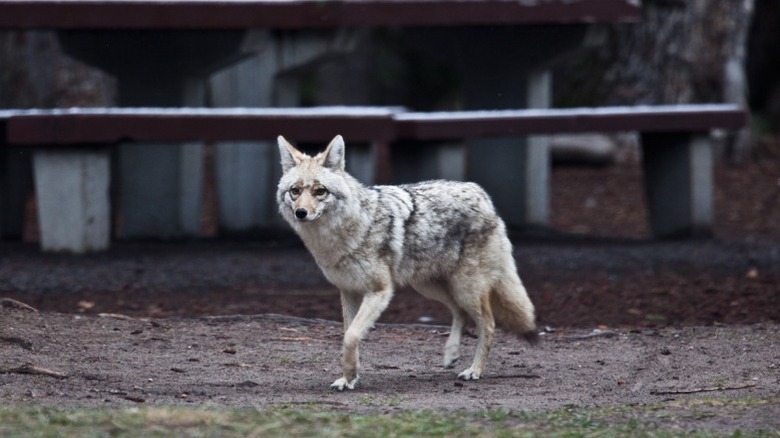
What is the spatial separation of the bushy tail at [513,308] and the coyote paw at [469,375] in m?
0.43

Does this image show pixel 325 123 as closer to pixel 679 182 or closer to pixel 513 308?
pixel 679 182

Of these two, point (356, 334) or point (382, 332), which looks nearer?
point (356, 334)

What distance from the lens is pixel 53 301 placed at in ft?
31.8

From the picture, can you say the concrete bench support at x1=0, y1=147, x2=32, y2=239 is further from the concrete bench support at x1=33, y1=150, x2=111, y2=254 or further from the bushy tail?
the bushy tail

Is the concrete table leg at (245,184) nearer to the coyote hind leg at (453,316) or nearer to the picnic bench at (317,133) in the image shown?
the picnic bench at (317,133)

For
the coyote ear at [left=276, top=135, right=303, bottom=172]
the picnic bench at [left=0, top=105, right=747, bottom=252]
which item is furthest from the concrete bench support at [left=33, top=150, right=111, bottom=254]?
the coyote ear at [left=276, top=135, right=303, bottom=172]

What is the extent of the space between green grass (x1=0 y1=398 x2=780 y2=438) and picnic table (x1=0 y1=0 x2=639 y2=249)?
6352mm

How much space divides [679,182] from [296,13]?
13.8 ft

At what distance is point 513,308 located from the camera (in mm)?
7297

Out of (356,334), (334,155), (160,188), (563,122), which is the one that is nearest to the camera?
(356,334)

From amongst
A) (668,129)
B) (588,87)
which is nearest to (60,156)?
(668,129)

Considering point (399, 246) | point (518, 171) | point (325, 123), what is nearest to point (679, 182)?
point (518, 171)

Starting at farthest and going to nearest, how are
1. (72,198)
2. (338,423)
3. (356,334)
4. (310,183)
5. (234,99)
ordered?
(234,99) → (72,198) → (310,183) → (356,334) → (338,423)

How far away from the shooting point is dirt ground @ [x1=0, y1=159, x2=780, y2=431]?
6.40 meters
